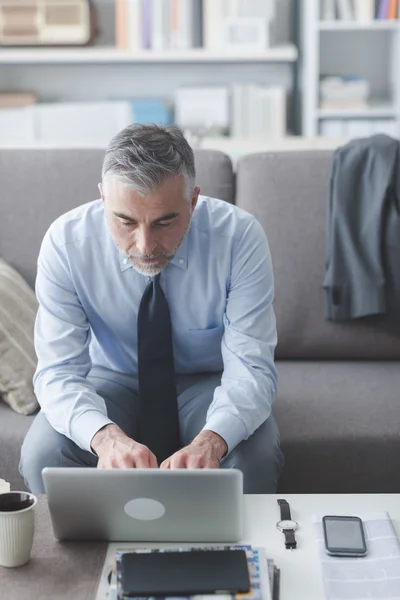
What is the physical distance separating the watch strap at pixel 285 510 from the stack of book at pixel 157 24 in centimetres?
288

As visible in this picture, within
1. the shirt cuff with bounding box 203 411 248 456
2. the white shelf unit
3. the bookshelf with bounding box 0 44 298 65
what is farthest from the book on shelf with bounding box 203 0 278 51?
the shirt cuff with bounding box 203 411 248 456

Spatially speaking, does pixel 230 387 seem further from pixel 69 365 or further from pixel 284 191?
pixel 284 191

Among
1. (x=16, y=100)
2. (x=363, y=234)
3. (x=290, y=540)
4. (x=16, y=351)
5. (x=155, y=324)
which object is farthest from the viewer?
(x=16, y=100)

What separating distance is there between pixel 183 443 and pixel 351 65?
2.85m

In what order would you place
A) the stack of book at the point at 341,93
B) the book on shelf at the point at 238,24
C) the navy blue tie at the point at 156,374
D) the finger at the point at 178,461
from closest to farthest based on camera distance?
the finger at the point at 178,461, the navy blue tie at the point at 156,374, the book on shelf at the point at 238,24, the stack of book at the point at 341,93

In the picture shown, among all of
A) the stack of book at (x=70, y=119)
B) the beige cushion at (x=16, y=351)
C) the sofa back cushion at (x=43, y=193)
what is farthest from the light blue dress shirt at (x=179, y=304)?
the stack of book at (x=70, y=119)

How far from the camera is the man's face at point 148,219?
1.58 metres

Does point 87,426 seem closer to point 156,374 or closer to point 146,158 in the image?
point 156,374

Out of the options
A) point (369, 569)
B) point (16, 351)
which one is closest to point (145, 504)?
point (369, 569)

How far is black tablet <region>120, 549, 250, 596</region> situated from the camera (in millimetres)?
1210

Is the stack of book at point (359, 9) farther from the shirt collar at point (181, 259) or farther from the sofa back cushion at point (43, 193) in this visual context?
the shirt collar at point (181, 259)

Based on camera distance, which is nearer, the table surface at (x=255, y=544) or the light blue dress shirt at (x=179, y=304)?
the table surface at (x=255, y=544)

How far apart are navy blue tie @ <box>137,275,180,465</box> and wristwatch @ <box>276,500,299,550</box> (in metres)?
0.43

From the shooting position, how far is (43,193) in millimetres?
2311
